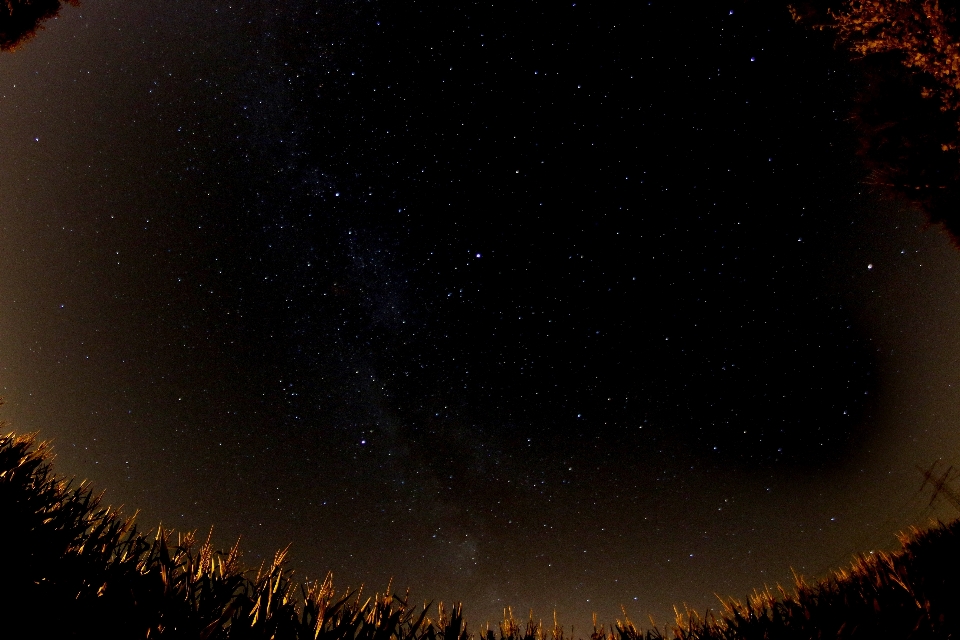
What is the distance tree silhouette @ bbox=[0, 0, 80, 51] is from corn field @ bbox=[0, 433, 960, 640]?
569 cm

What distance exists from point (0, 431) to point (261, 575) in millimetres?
5511

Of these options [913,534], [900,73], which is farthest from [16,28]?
[913,534]

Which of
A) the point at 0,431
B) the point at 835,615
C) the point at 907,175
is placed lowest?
the point at 835,615

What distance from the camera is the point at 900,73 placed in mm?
5137

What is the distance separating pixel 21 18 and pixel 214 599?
8.16 m

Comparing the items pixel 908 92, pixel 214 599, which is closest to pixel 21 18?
pixel 214 599

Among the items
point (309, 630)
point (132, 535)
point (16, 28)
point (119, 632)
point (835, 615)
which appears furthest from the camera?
point (16, 28)

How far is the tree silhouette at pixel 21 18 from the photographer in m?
5.48

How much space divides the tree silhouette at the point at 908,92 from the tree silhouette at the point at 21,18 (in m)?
10.5

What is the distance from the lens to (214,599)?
3381 millimetres

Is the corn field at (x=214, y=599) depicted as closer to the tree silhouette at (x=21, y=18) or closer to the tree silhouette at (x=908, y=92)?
the tree silhouette at (x=908, y=92)

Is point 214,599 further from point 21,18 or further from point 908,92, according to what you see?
point 908,92

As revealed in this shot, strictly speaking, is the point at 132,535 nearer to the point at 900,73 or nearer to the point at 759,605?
the point at 759,605

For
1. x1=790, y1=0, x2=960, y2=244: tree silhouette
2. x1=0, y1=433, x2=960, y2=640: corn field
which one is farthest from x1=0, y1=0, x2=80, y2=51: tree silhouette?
x1=790, y1=0, x2=960, y2=244: tree silhouette
